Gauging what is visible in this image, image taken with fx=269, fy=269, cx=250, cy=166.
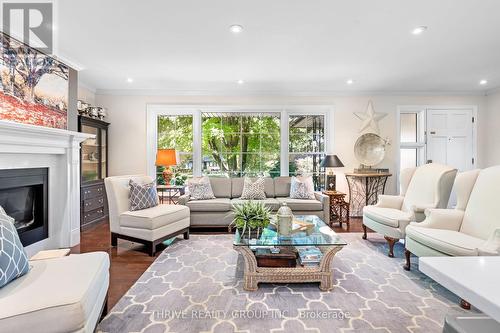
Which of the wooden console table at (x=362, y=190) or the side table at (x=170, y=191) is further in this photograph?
the wooden console table at (x=362, y=190)

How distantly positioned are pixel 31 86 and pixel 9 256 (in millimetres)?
2333

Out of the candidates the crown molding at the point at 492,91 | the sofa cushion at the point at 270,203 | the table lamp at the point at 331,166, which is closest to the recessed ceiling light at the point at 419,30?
the table lamp at the point at 331,166

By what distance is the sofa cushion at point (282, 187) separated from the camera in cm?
464

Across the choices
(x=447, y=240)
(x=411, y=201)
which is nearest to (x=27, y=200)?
(x=447, y=240)

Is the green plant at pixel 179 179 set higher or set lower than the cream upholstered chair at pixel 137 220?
higher

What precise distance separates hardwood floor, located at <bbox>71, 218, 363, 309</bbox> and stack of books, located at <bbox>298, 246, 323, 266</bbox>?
1577mm

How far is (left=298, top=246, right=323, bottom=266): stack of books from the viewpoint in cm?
246

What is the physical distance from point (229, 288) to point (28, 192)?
263 centimetres

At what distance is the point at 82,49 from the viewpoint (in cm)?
324

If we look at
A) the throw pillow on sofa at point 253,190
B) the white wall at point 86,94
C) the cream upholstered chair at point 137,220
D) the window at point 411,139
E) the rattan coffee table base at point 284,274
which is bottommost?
the rattan coffee table base at point 284,274

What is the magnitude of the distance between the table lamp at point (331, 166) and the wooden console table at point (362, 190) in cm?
46

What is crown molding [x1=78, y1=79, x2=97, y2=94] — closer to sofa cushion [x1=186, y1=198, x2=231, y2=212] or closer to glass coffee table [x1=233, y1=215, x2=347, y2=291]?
sofa cushion [x1=186, y1=198, x2=231, y2=212]

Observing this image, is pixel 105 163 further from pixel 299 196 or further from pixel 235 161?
pixel 299 196

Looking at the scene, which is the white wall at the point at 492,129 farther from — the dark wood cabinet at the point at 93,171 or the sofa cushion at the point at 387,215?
the dark wood cabinet at the point at 93,171
